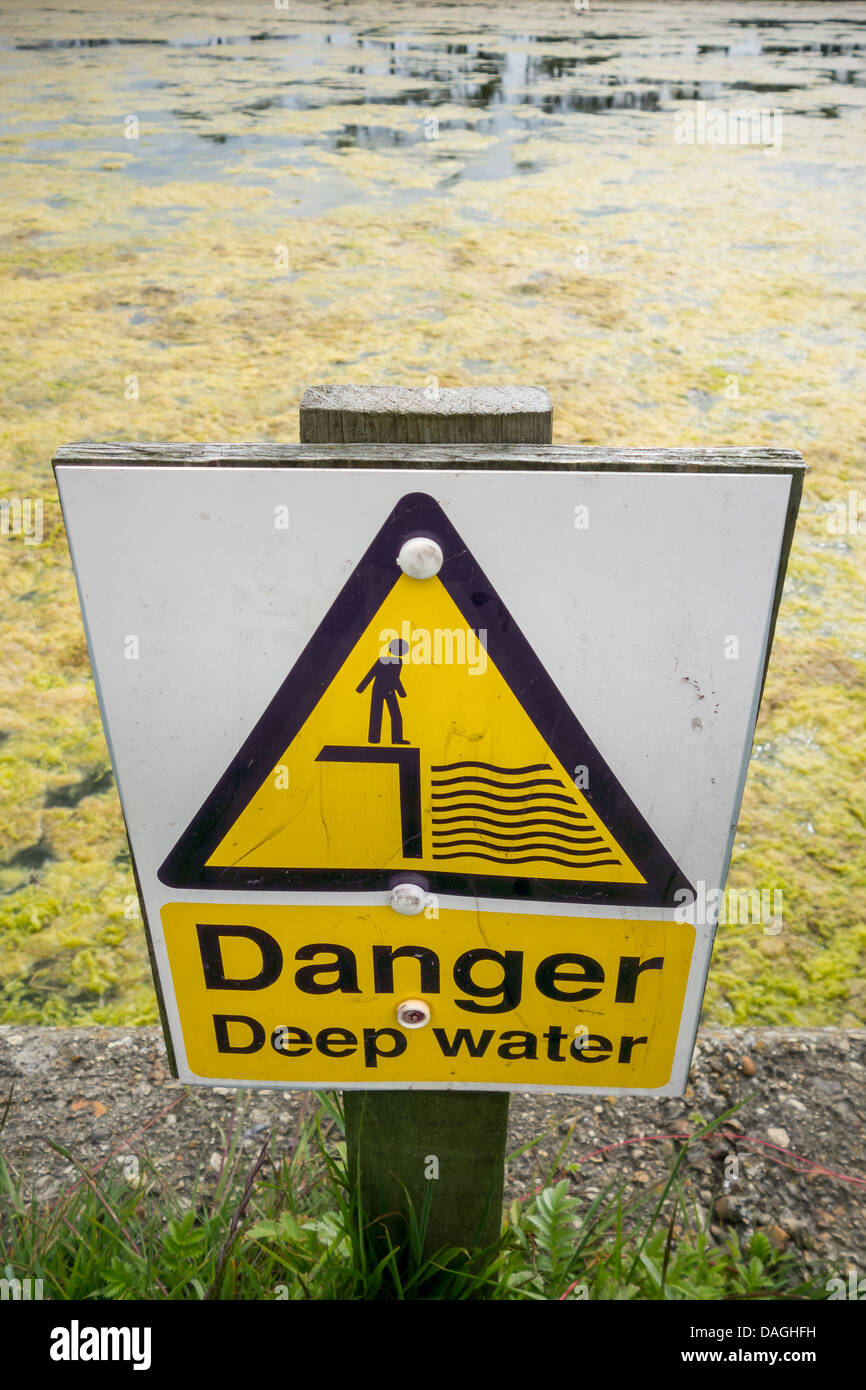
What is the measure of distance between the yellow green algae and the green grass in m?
0.58

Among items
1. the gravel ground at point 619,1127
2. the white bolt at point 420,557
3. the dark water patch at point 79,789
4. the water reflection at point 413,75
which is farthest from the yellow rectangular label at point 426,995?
the water reflection at point 413,75

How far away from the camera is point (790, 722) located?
2.56m

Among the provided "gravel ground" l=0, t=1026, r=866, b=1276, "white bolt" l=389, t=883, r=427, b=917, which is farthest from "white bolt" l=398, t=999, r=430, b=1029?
"gravel ground" l=0, t=1026, r=866, b=1276

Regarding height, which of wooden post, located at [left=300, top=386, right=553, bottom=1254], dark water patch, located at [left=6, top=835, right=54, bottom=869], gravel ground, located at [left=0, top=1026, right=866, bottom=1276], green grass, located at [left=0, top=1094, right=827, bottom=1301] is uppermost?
wooden post, located at [left=300, top=386, right=553, bottom=1254]

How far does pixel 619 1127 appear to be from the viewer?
5.02 ft

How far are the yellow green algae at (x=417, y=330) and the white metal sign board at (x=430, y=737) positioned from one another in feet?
3.46

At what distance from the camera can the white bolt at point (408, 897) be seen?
33.7 inches

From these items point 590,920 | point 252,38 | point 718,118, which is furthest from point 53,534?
point 252,38

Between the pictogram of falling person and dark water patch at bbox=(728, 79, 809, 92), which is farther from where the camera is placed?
dark water patch at bbox=(728, 79, 809, 92)

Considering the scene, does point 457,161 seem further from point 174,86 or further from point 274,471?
point 274,471

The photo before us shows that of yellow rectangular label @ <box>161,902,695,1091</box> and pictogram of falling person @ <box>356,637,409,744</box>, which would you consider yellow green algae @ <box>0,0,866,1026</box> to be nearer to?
yellow rectangular label @ <box>161,902,695,1091</box>

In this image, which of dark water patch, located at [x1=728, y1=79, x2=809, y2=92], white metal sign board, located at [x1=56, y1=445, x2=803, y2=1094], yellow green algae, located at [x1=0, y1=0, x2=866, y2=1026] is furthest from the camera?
dark water patch, located at [x1=728, y1=79, x2=809, y2=92]

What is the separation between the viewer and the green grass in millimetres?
1137

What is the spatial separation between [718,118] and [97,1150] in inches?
375
